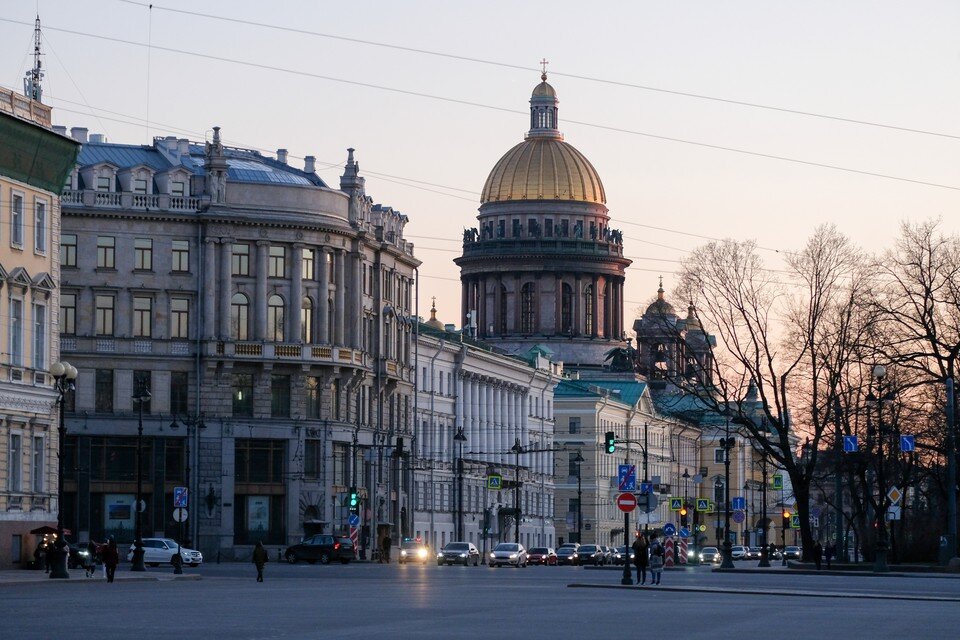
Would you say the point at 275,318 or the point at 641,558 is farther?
the point at 275,318

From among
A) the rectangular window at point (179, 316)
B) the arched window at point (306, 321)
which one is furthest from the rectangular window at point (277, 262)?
the rectangular window at point (179, 316)

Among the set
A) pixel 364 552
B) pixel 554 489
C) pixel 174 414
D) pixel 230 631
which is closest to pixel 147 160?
pixel 174 414

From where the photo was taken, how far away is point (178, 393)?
10169 centimetres

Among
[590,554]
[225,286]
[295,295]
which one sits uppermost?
[225,286]

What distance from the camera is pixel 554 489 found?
164 metres

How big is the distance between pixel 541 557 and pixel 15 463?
48045mm

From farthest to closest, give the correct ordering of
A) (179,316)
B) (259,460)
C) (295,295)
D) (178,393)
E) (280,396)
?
1. (280,396)
2. (295,295)
3. (259,460)
4. (179,316)
5. (178,393)

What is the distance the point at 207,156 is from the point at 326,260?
331 inches

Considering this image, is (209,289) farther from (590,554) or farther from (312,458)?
(590,554)

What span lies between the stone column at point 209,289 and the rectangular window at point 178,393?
8.00ft

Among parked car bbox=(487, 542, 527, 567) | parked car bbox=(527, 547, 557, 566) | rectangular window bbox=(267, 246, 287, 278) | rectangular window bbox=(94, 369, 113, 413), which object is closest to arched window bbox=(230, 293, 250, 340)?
rectangular window bbox=(267, 246, 287, 278)

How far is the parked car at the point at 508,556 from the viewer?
A: 99812 millimetres

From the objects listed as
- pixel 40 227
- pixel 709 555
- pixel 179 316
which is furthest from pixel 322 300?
pixel 709 555

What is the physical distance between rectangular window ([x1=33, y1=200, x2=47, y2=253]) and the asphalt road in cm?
1692
